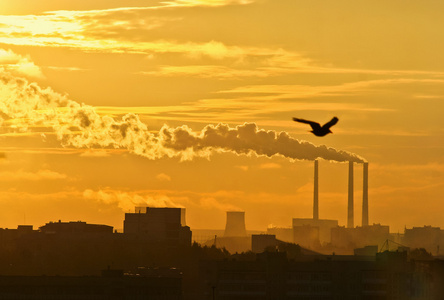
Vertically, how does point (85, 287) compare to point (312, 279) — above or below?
below

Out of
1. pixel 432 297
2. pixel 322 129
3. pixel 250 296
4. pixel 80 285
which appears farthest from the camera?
pixel 432 297

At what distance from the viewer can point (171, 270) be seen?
595 ft

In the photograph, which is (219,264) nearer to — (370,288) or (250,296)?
(250,296)

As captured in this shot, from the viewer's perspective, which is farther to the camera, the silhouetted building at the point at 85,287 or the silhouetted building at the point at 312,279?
the silhouetted building at the point at 312,279

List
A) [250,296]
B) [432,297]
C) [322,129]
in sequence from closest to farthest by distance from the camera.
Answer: [322,129]
[250,296]
[432,297]

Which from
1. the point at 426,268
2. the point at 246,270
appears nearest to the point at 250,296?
the point at 246,270

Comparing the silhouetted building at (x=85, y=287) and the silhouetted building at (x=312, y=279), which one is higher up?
the silhouetted building at (x=312, y=279)

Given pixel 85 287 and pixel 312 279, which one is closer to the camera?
pixel 85 287

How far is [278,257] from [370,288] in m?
15.5

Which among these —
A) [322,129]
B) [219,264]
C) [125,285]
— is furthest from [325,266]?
[322,129]

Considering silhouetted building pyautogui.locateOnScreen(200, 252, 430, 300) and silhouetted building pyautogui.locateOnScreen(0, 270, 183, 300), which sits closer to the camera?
silhouetted building pyautogui.locateOnScreen(0, 270, 183, 300)

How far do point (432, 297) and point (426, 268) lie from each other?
6044 millimetres

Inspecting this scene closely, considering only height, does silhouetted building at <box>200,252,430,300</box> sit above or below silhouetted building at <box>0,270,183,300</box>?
above

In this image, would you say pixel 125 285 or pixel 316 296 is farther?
pixel 316 296
